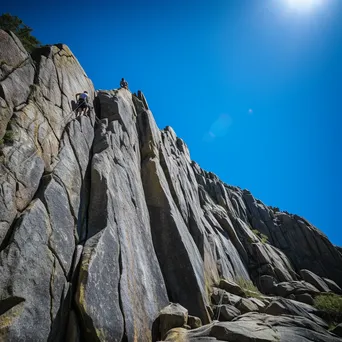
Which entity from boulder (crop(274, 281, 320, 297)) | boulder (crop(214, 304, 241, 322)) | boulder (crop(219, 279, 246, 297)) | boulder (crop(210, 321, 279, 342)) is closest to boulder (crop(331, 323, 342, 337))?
boulder (crop(214, 304, 241, 322))

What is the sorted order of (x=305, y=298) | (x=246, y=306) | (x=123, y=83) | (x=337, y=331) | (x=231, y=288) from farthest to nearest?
(x=123, y=83)
(x=305, y=298)
(x=231, y=288)
(x=246, y=306)
(x=337, y=331)

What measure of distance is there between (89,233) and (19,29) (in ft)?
85.7

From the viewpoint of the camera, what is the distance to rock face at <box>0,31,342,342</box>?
30.7ft

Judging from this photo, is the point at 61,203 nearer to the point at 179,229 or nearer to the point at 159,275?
the point at 159,275

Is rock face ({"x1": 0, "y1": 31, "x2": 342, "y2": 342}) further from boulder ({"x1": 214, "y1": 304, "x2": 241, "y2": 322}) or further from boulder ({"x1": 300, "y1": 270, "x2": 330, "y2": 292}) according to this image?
boulder ({"x1": 300, "y1": 270, "x2": 330, "y2": 292})

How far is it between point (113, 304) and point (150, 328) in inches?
134

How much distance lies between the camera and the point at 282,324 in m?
14.0

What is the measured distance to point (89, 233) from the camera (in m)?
13.1

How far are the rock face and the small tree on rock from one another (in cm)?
380

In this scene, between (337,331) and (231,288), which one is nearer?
(337,331)

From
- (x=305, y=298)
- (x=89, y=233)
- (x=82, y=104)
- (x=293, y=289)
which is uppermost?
(x=82, y=104)

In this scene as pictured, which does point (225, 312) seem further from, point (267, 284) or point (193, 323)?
point (267, 284)

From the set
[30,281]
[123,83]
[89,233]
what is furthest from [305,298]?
[123,83]

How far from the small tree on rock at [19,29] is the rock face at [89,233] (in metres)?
3.80
